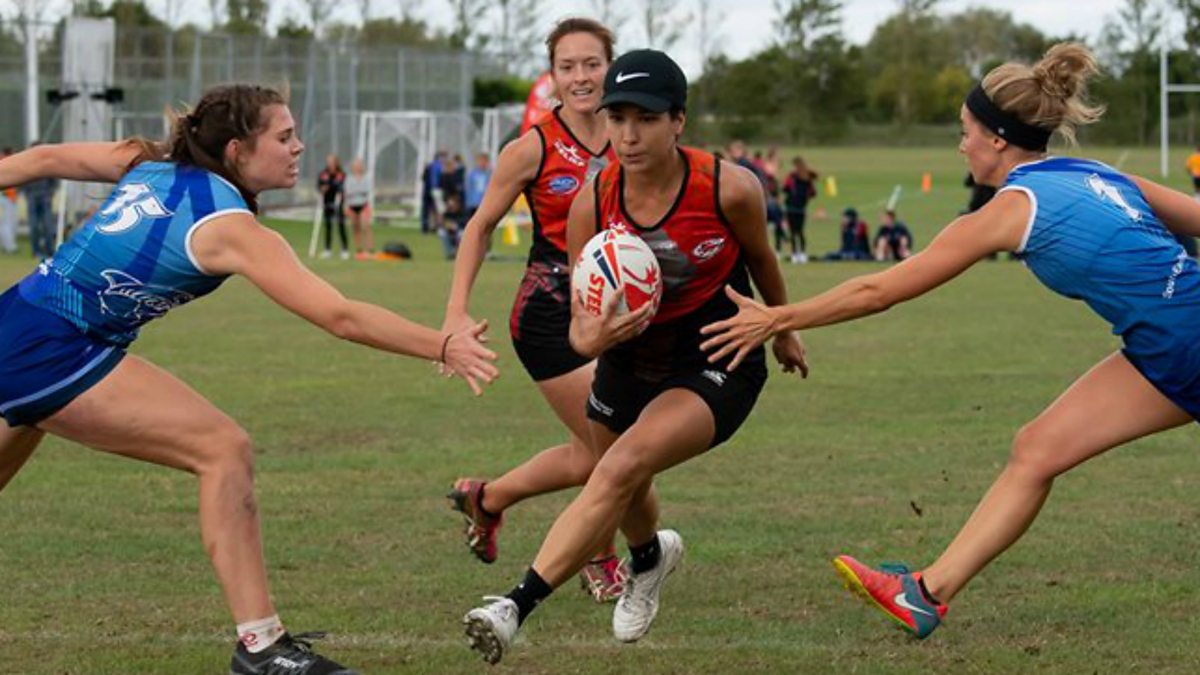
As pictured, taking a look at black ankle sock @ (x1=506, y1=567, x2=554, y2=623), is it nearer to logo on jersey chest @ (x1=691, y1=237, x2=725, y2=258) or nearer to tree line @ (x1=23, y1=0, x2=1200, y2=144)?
logo on jersey chest @ (x1=691, y1=237, x2=725, y2=258)

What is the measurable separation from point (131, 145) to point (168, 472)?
5063mm

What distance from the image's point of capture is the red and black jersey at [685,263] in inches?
265

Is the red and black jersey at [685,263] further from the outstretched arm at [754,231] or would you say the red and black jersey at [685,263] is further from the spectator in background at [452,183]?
the spectator in background at [452,183]

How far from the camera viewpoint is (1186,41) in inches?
3282

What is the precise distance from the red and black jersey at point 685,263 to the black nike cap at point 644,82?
30cm

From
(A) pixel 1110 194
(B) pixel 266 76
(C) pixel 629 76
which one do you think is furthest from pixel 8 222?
(A) pixel 1110 194

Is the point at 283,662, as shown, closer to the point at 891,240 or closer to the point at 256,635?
the point at 256,635

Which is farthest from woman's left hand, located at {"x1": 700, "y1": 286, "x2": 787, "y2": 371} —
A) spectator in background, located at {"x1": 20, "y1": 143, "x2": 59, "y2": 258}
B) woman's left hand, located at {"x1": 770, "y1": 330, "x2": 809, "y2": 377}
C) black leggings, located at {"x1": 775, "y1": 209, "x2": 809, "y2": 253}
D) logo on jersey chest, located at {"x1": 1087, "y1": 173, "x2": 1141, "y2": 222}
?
spectator in background, located at {"x1": 20, "y1": 143, "x2": 59, "y2": 258}

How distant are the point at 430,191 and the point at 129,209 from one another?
1480 inches

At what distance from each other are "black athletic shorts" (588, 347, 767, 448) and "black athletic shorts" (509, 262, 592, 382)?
30.5 inches

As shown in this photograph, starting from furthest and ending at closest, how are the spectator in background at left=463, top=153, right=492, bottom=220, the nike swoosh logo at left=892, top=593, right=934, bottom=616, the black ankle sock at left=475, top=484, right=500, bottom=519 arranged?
the spectator in background at left=463, top=153, right=492, bottom=220, the black ankle sock at left=475, top=484, right=500, bottom=519, the nike swoosh logo at left=892, top=593, right=934, bottom=616

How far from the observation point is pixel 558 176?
7965 millimetres

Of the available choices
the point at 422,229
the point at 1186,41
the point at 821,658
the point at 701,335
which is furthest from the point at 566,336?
the point at 1186,41

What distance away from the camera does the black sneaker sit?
6.18 metres
